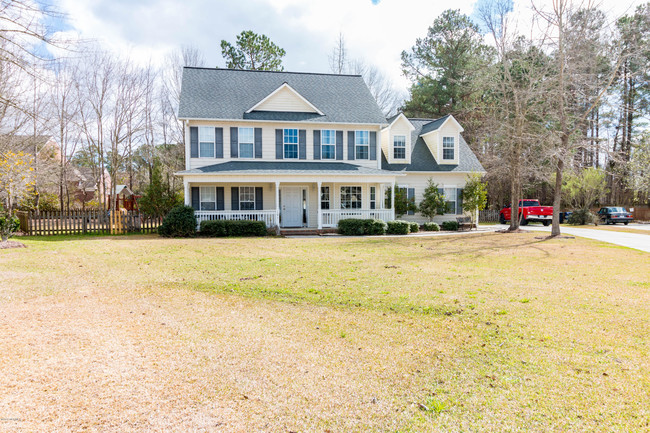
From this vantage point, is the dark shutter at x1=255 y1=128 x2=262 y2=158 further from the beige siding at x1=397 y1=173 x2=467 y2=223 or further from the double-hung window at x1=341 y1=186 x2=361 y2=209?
the beige siding at x1=397 y1=173 x2=467 y2=223

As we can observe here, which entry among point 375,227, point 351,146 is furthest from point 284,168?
point 375,227

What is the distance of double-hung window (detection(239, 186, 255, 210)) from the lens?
21.4 m

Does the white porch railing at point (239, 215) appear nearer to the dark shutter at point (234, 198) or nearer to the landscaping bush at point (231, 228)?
the landscaping bush at point (231, 228)

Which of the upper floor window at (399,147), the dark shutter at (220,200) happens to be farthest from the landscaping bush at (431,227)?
the dark shutter at (220,200)

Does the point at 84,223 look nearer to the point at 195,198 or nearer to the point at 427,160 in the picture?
the point at 195,198

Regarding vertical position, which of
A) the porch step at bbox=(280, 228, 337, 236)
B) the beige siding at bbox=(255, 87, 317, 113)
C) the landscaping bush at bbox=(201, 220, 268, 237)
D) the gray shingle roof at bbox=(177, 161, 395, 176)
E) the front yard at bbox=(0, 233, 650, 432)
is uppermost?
the beige siding at bbox=(255, 87, 317, 113)

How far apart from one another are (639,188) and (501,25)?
21935 millimetres

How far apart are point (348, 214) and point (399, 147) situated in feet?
21.1

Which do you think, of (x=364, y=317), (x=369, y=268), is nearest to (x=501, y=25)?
(x=369, y=268)

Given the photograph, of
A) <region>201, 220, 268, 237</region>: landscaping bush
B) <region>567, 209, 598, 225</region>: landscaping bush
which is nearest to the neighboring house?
<region>201, 220, 268, 237</region>: landscaping bush

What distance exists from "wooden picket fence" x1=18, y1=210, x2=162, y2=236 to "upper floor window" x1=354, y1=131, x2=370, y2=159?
12.0 m

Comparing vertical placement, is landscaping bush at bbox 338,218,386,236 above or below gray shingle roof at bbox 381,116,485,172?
below

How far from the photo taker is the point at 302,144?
22.4m

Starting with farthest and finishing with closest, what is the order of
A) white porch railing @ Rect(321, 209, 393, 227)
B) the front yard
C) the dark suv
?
1. the dark suv
2. white porch railing @ Rect(321, 209, 393, 227)
3. the front yard
